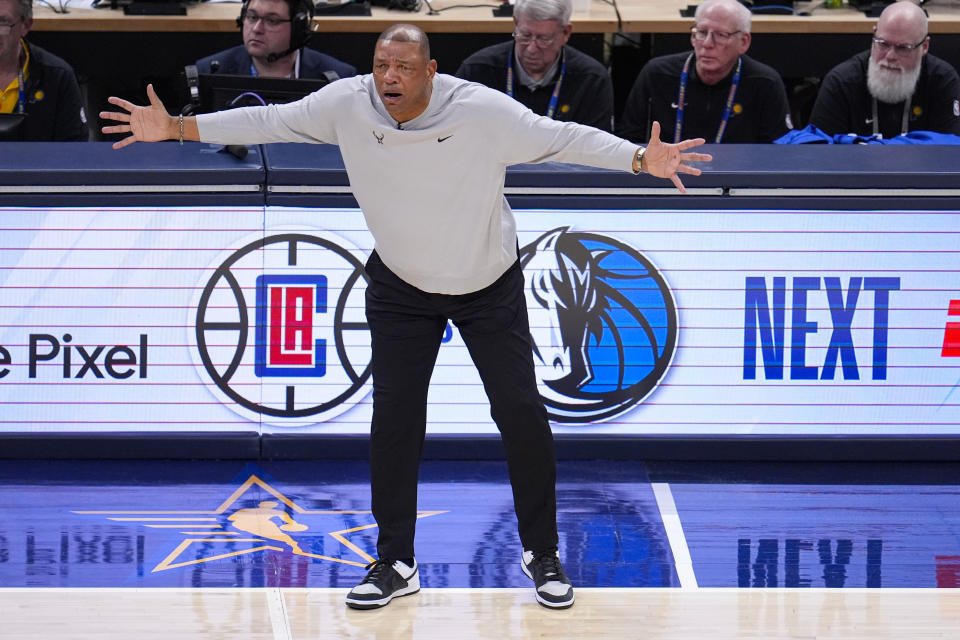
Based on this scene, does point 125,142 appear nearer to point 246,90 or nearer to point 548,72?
point 246,90

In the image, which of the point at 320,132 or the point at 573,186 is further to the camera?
the point at 573,186

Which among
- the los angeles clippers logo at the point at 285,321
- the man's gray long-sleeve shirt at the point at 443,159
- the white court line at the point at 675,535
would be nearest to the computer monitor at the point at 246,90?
the los angeles clippers logo at the point at 285,321

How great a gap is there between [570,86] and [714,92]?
67cm

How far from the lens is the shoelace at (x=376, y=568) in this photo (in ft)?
11.8

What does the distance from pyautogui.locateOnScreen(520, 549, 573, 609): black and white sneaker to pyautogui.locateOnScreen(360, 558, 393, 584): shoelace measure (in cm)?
39

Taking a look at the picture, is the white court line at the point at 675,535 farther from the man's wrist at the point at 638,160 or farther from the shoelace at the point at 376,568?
the man's wrist at the point at 638,160

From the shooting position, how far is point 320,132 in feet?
11.5

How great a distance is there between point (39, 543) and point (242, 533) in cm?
59

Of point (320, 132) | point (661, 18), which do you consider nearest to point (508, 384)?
point (320, 132)

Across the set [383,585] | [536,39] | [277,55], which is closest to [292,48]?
[277,55]

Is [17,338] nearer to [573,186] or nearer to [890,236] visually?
[573,186]

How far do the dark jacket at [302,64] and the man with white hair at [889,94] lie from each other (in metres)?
2.19

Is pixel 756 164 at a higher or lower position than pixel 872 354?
higher

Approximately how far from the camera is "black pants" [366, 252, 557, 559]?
3504mm
